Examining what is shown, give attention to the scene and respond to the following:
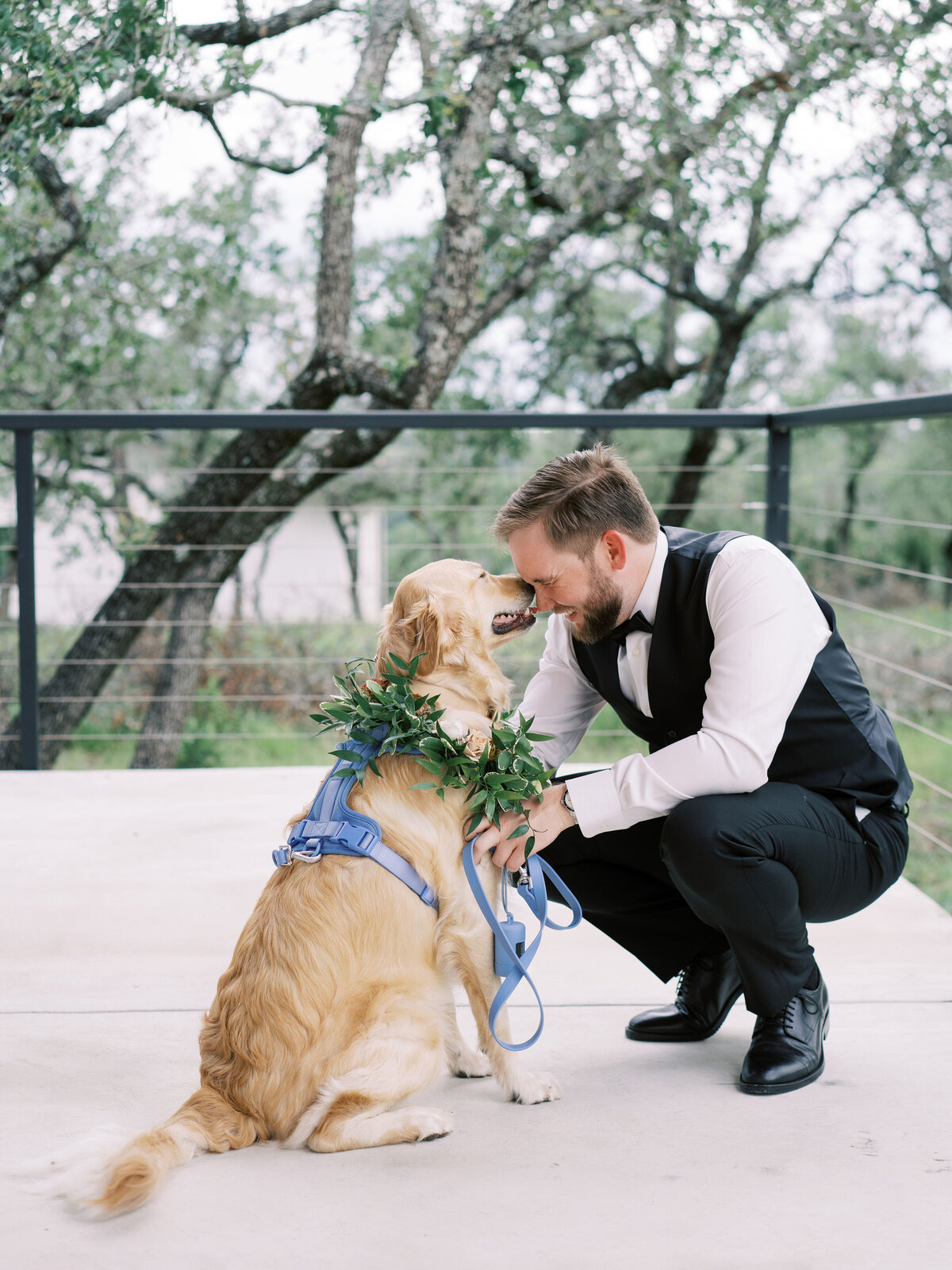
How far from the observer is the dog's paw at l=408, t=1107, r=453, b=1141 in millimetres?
1732

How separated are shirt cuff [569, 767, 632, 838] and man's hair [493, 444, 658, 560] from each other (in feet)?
1.31

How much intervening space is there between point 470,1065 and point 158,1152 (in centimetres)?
64

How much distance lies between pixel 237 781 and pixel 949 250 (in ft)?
25.6

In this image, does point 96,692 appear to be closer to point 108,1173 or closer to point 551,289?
point 551,289

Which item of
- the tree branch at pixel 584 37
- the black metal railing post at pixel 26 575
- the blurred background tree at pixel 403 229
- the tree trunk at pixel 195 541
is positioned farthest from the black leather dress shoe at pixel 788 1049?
the tree branch at pixel 584 37

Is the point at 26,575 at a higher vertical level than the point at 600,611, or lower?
lower

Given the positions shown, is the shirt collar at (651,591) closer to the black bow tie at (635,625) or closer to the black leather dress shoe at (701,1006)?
the black bow tie at (635,625)

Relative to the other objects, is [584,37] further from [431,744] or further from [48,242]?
[431,744]

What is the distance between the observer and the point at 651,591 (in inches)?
80.2

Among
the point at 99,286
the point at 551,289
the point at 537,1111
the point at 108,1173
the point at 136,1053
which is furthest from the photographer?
the point at 551,289

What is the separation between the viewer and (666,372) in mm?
9266

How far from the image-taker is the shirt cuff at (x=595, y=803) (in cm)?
192

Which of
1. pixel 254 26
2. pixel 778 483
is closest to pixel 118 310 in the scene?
pixel 254 26

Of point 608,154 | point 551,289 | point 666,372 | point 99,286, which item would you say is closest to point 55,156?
point 99,286
